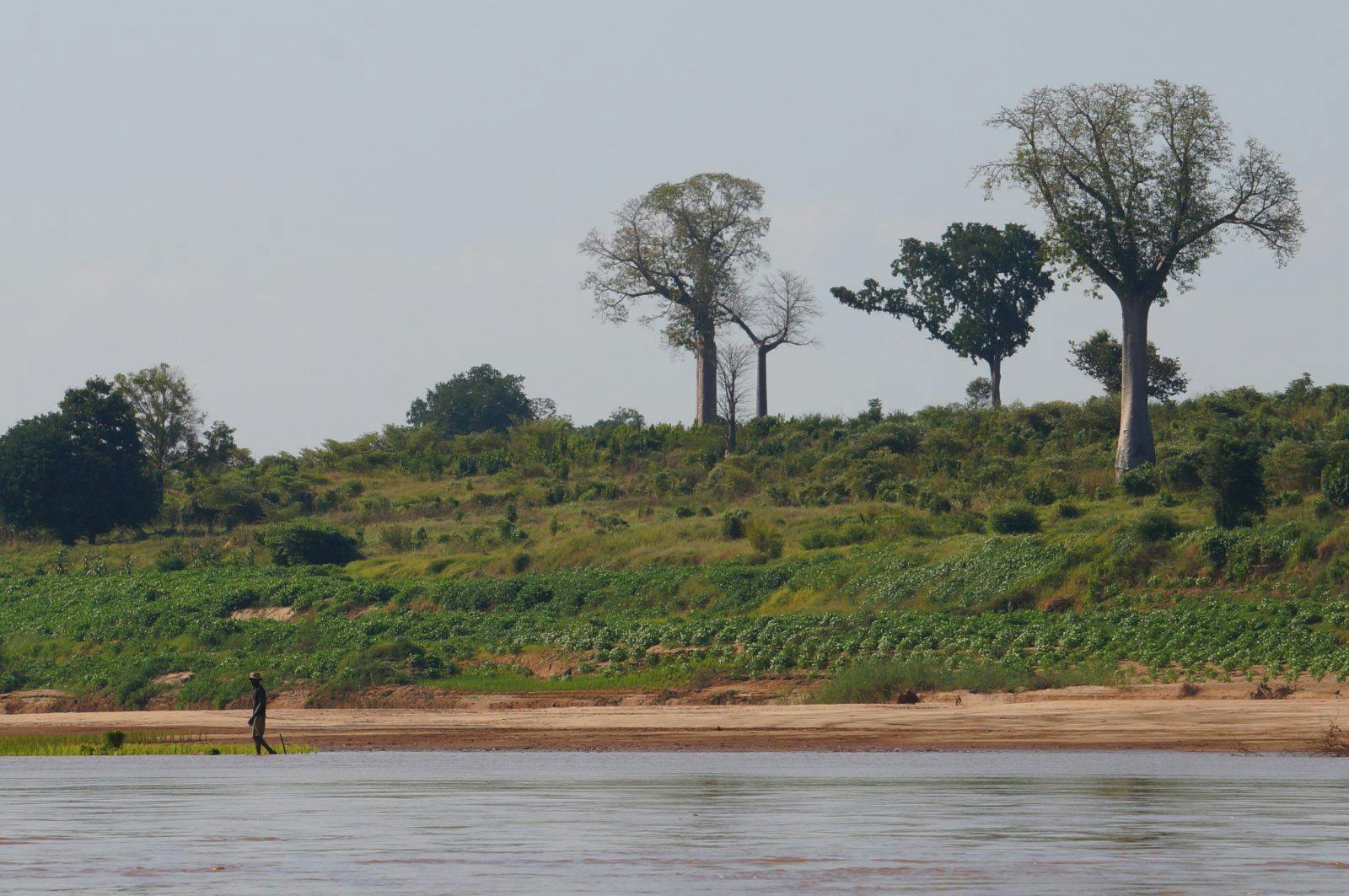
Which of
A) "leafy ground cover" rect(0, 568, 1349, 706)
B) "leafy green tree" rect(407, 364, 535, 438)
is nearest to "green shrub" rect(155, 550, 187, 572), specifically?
"leafy ground cover" rect(0, 568, 1349, 706)

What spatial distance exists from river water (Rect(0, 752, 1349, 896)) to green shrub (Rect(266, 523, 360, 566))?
34.9 m

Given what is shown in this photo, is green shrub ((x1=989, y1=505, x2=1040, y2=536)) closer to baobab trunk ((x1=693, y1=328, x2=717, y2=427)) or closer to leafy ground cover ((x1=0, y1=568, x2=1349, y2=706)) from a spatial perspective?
leafy ground cover ((x1=0, y1=568, x2=1349, y2=706))

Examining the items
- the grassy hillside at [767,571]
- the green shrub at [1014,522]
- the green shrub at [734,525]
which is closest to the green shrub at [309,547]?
the grassy hillside at [767,571]

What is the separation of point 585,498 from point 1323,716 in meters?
47.4

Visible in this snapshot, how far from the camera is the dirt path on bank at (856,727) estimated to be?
2648cm

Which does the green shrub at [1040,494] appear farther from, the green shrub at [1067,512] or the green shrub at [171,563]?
the green shrub at [171,563]

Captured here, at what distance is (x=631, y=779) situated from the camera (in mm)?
22312

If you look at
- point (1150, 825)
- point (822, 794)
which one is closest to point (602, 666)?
point (822, 794)

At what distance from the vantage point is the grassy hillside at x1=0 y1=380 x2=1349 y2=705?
36094mm

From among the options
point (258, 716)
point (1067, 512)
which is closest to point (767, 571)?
point (1067, 512)

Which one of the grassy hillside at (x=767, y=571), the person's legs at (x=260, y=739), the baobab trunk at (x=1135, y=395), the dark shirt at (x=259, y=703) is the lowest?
the person's legs at (x=260, y=739)

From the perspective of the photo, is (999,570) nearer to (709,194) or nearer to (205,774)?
(205,774)

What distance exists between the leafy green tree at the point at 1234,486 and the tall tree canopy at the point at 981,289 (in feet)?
146

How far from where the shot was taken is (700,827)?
16047 mm
